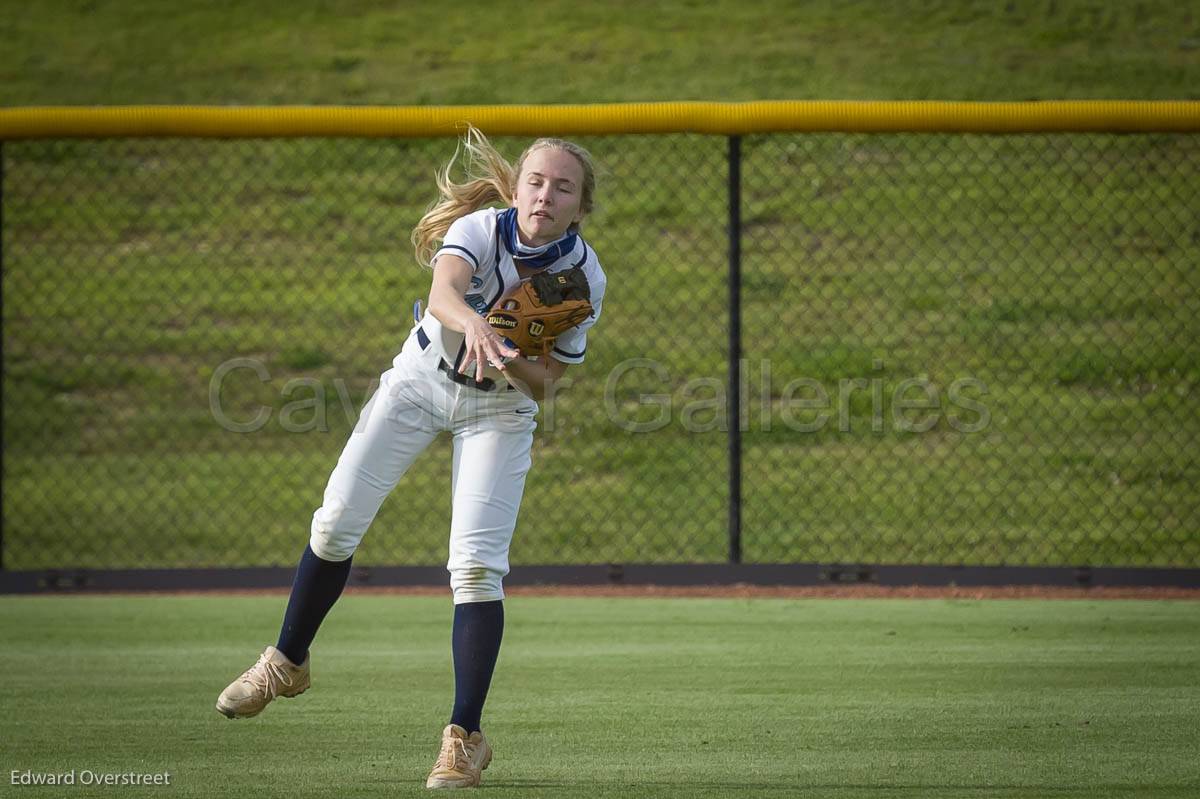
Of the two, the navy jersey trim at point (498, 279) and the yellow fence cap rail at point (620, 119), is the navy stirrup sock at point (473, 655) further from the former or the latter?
the yellow fence cap rail at point (620, 119)

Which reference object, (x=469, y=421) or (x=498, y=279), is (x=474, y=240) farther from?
(x=469, y=421)

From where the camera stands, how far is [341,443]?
10547mm

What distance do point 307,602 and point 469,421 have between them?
67 cm

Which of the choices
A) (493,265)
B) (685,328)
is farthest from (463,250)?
(685,328)

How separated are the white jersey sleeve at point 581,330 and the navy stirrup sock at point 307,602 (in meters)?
0.82

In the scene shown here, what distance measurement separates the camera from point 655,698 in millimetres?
4656

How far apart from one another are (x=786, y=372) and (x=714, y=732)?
629cm

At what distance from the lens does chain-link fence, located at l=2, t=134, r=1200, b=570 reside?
9.33m

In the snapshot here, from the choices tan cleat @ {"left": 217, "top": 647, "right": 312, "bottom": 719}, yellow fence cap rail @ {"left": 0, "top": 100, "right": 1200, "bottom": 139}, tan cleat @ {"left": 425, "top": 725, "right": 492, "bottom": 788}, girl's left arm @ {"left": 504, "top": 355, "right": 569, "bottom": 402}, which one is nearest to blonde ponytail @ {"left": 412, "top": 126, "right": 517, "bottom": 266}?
girl's left arm @ {"left": 504, "top": 355, "right": 569, "bottom": 402}

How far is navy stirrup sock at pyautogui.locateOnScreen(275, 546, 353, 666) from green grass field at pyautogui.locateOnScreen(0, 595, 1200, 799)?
283mm

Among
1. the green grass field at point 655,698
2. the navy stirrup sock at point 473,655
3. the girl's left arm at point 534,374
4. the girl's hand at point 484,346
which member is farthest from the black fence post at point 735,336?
the girl's hand at point 484,346

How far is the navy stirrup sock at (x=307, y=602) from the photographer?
4.01 m

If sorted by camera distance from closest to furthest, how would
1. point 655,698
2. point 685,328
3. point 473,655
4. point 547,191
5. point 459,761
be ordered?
1. point 459,761
2. point 473,655
3. point 547,191
4. point 655,698
5. point 685,328

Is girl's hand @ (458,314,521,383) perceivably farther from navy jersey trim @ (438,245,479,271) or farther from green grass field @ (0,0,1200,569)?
green grass field @ (0,0,1200,569)
